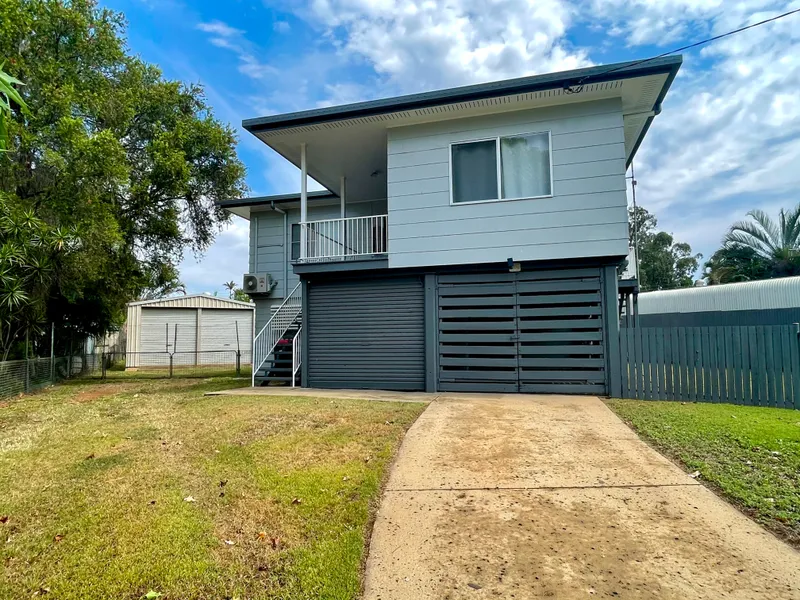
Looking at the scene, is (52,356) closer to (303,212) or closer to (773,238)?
(303,212)

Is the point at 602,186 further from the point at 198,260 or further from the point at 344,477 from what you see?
the point at 198,260

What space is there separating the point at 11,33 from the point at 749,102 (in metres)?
19.8

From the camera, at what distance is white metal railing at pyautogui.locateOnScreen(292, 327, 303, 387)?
10.2 meters

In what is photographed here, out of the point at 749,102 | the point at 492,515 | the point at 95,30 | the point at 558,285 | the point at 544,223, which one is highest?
the point at 95,30

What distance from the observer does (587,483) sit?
401 centimetres

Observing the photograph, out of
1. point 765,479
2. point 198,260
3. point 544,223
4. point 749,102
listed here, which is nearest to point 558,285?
point 544,223

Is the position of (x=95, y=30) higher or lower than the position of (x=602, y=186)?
higher

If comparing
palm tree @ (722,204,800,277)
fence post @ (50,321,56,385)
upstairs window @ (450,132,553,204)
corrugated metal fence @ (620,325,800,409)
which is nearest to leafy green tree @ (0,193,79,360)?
fence post @ (50,321,56,385)

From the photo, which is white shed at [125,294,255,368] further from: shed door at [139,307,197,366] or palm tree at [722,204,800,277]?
palm tree at [722,204,800,277]

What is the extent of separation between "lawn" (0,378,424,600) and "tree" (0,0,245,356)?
20.9 feet

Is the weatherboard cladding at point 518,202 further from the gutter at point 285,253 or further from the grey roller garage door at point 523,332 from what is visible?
the gutter at point 285,253

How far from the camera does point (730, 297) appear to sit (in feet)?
68.2

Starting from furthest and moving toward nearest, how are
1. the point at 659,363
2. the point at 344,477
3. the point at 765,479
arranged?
the point at 659,363
the point at 344,477
the point at 765,479

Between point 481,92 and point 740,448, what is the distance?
6684 millimetres
